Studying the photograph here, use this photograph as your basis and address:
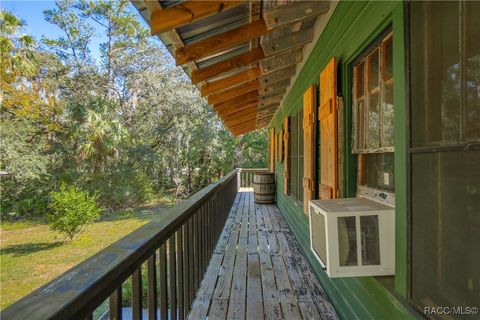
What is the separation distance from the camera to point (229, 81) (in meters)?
3.16

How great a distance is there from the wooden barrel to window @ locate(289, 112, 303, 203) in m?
2.15

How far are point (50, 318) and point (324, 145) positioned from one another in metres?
2.01

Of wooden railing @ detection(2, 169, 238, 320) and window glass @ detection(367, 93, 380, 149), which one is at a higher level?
window glass @ detection(367, 93, 380, 149)

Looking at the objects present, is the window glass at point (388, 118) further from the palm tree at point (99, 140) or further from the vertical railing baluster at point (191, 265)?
the palm tree at point (99, 140)

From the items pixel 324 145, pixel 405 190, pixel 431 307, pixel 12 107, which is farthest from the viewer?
pixel 12 107

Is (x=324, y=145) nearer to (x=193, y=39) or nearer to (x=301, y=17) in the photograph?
(x=301, y=17)

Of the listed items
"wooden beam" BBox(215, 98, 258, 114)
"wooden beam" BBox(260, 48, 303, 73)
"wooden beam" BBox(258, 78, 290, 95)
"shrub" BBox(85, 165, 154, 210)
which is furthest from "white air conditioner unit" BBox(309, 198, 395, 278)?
"shrub" BBox(85, 165, 154, 210)

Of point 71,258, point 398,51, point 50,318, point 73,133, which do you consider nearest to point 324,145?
point 398,51

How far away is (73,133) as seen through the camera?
13555 mm

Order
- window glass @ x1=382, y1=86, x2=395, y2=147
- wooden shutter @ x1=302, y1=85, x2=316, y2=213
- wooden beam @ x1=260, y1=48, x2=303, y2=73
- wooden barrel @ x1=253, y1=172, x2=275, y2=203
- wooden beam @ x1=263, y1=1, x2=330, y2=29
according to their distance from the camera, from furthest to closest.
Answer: wooden barrel @ x1=253, y1=172, x2=275, y2=203
wooden beam @ x1=260, y1=48, x2=303, y2=73
wooden shutter @ x1=302, y1=85, x2=316, y2=213
wooden beam @ x1=263, y1=1, x2=330, y2=29
window glass @ x1=382, y1=86, x2=395, y2=147

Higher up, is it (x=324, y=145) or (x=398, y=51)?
(x=398, y=51)

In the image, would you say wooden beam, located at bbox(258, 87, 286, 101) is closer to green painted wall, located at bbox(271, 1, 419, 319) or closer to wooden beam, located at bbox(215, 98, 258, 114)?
wooden beam, located at bbox(215, 98, 258, 114)

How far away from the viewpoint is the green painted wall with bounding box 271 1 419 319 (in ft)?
3.74

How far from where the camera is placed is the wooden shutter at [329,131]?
1.97 m
